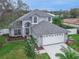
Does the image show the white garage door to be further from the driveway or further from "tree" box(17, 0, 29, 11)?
"tree" box(17, 0, 29, 11)

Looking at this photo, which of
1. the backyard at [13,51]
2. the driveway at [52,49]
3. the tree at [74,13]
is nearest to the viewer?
the backyard at [13,51]

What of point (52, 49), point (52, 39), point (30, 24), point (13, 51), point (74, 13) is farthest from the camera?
point (74, 13)

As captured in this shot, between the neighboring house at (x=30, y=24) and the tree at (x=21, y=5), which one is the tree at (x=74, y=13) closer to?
the neighboring house at (x=30, y=24)

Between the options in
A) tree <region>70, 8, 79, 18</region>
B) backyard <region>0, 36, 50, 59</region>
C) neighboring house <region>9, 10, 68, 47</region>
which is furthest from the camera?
tree <region>70, 8, 79, 18</region>

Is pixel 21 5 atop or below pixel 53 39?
atop

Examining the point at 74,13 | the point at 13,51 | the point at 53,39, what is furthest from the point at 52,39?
the point at 74,13

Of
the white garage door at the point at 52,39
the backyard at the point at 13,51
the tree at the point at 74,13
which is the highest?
the tree at the point at 74,13

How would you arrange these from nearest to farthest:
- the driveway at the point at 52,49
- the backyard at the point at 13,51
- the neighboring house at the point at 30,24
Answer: the backyard at the point at 13,51 → the driveway at the point at 52,49 → the neighboring house at the point at 30,24

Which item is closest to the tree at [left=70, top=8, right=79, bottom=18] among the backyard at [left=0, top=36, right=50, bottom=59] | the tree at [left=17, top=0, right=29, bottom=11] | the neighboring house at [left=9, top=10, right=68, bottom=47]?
the neighboring house at [left=9, top=10, right=68, bottom=47]

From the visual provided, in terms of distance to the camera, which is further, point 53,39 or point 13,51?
point 53,39

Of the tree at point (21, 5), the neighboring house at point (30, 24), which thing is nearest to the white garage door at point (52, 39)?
the neighboring house at point (30, 24)

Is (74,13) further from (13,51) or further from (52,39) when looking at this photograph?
(13,51)

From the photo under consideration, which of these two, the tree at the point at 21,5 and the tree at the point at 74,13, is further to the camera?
the tree at the point at 74,13

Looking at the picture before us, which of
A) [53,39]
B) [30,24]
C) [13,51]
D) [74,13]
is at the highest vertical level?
[74,13]
